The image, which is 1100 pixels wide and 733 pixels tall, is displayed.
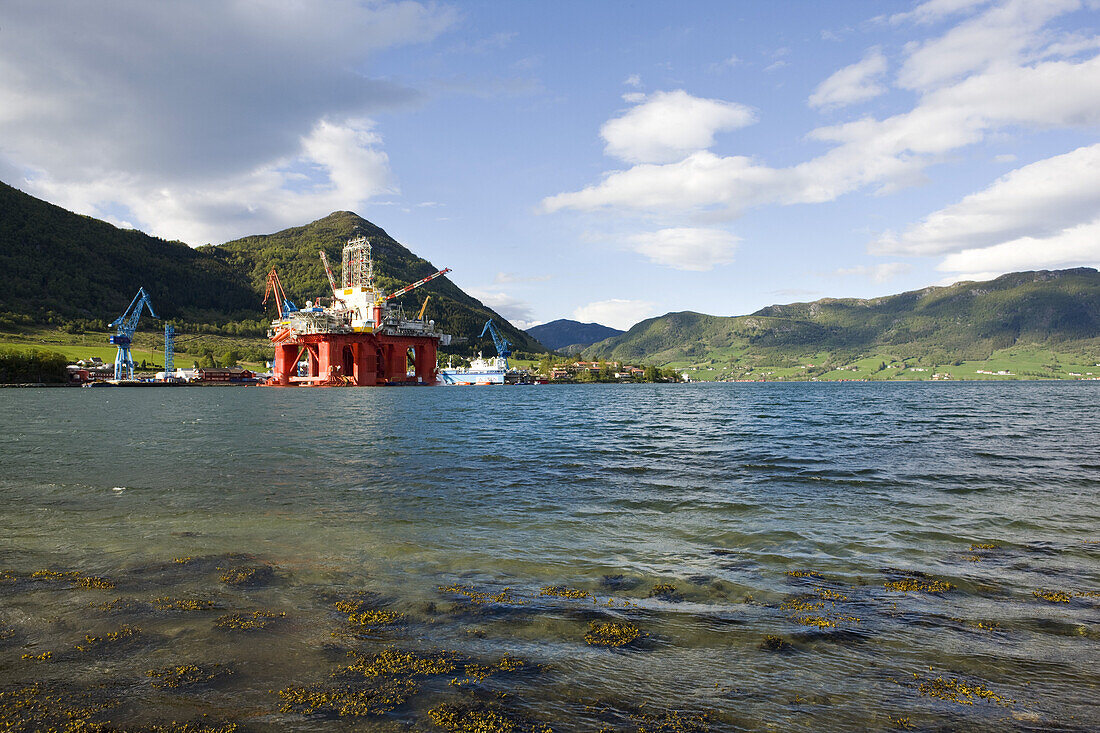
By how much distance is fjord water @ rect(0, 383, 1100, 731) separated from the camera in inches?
207

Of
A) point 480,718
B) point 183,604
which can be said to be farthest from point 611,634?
point 183,604

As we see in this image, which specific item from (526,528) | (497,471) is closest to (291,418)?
(497,471)

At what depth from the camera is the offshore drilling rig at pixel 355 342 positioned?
115 metres

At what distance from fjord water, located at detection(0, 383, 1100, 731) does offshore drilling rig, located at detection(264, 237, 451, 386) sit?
96166 mm

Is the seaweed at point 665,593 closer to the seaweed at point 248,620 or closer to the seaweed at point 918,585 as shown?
the seaweed at point 918,585

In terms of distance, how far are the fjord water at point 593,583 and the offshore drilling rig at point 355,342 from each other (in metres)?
96.2

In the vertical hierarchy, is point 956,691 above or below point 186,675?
below

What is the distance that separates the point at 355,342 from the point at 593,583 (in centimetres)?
11373

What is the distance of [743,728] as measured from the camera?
4.75 meters

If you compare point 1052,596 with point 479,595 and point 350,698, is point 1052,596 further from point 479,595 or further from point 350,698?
point 350,698

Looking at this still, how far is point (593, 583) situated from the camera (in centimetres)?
868

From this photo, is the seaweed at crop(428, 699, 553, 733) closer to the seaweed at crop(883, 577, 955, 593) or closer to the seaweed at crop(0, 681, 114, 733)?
the seaweed at crop(0, 681, 114, 733)

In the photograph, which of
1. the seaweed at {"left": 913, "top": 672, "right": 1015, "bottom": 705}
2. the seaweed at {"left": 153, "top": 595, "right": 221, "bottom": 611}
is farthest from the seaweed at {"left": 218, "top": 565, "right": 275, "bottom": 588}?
the seaweed at {"left": 913, "top": 672, "right": 1015, "bottom": 705}

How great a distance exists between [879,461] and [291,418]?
3782 centimetres
